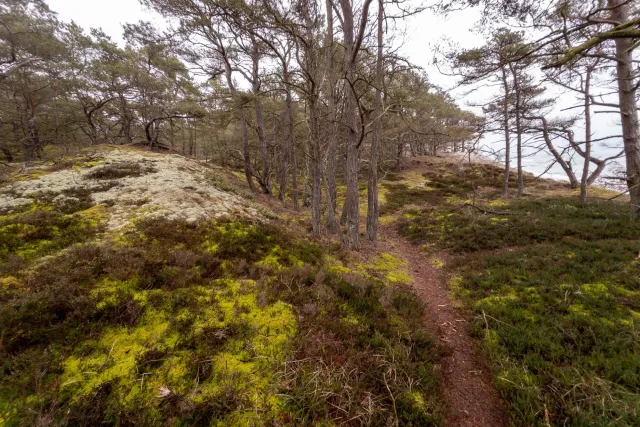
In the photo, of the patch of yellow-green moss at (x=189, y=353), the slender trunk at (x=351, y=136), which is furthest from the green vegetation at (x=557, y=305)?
the slender trunk at (x=351, y=136)

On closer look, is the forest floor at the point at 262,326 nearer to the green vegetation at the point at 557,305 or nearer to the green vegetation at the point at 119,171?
the green vegetation at the point at 557,305

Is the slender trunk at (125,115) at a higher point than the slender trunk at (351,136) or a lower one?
higher

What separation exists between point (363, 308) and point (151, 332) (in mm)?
2605

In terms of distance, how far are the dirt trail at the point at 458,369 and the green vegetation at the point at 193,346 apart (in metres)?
0.37

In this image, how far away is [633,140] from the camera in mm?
5883

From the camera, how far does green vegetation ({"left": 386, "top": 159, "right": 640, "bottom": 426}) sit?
236 cm

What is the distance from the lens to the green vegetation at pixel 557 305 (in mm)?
2357

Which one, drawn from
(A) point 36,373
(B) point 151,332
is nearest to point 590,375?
(B) point 151,332

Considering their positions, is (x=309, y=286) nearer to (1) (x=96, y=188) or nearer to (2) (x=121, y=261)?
(2) (x=121, y=261)

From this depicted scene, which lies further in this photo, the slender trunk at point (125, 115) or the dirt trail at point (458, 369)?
the slender trunk at point (125, 115)

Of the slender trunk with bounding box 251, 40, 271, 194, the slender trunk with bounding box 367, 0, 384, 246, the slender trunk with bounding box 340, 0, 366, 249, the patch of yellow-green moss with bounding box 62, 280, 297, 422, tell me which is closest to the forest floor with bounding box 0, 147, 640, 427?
the patch of yellow-green moss with bounding box 62, 280, 297, 422

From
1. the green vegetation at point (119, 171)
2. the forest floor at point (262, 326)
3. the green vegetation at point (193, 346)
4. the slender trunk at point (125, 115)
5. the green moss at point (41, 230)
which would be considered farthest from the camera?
the slender trunk at point (125, 115)

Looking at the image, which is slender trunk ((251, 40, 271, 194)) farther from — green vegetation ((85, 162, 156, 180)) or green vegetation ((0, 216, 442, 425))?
green vegetation ((0, 216, 442, 425))

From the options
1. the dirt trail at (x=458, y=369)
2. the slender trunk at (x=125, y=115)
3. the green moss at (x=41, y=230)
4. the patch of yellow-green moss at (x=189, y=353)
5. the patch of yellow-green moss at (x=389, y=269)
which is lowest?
the dirt trail at (x=458, y=369)
